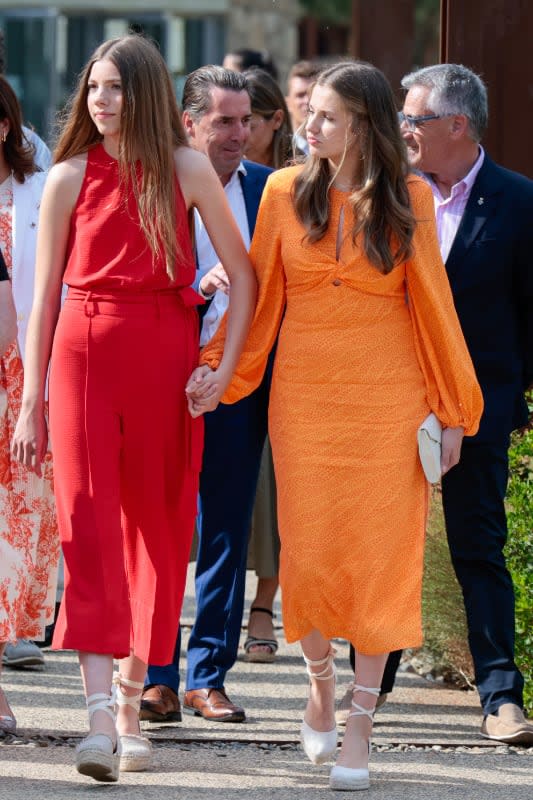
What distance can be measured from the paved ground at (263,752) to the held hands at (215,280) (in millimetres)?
1338

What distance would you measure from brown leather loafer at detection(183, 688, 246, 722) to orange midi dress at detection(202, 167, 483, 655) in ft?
2.43

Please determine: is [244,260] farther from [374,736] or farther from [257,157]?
[257,157]

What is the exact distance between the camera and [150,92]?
4.52 m

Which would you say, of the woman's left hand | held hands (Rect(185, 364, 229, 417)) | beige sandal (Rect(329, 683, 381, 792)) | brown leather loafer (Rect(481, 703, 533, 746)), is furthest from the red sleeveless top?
brown leather loafer (Rect(481, 703, 533, 746))

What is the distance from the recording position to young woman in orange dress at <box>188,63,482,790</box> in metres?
4.57

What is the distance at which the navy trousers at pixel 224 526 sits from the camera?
5.32 m

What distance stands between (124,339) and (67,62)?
16213mm

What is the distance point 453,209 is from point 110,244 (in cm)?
127

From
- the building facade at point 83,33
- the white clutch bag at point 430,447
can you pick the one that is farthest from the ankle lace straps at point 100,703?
the building facade at point 83,33

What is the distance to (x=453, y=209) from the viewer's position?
5270mm

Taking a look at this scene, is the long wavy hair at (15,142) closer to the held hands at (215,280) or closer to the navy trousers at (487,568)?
the held hands at (215,280)

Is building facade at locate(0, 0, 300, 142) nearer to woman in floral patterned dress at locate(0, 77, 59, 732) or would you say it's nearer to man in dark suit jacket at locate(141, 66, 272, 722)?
man in dark suit jacket at locate(141, 66, 272, 722)

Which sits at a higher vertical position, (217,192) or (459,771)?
(217,192)

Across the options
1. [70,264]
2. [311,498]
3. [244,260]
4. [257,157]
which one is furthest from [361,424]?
[257,157]
